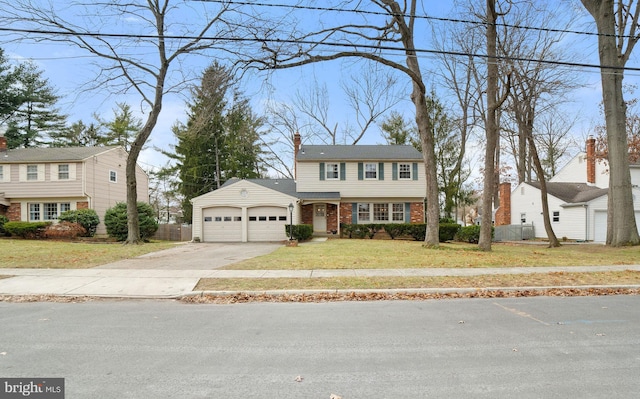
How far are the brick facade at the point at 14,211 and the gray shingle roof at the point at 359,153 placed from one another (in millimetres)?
19983

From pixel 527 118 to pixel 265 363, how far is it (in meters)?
21.5

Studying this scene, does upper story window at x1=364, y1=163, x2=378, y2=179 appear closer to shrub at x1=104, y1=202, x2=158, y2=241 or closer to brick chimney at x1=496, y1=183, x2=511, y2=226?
shrub at x1=104, y1=202, x2=158, y2=241

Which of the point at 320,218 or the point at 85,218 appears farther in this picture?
the point at 320,218

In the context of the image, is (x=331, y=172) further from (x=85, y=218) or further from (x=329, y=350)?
(x=329, y=350)

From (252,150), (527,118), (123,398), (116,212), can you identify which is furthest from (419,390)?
(252,150)

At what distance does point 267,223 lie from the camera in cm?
2397

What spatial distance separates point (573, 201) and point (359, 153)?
55.8 ft

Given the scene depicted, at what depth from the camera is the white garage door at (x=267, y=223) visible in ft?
78.3

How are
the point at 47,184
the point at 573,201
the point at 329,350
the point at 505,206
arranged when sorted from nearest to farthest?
the point at 329,350, the point at 47,184, the point at 573,201, the point at 505,206

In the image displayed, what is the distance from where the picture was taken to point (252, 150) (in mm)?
39188

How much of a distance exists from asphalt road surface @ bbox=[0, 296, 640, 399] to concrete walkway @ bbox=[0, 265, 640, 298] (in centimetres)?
117

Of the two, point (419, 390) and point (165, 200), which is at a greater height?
point (165, 200)

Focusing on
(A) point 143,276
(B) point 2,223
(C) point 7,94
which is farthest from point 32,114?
(A) point 143,276

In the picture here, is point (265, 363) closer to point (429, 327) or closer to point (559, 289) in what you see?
point (429, 327)
